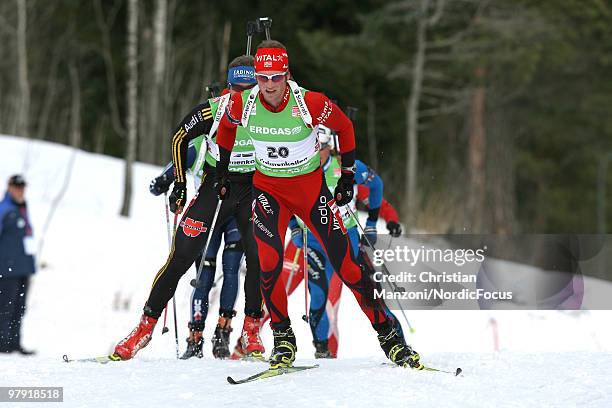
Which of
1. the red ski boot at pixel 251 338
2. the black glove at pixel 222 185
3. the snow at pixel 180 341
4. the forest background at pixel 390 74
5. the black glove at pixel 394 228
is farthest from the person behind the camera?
the forest background at pixel 390 74

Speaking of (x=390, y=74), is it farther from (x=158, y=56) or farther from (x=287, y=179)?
(x=287, y=179)

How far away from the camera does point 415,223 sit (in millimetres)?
17609

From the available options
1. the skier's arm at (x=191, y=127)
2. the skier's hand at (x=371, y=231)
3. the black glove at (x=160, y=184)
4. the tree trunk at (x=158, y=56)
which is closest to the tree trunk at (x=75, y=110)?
the tree trunk at (x=158, y=56)

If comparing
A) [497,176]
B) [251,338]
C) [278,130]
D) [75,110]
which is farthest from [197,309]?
[497,176]

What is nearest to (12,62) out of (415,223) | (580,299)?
(415,223)

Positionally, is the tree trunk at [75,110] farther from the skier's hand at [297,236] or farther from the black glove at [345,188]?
the black glove at [345,188]

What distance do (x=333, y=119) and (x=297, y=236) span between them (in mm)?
2851

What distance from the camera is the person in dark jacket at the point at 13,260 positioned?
926cm

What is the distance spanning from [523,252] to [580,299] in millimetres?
2297

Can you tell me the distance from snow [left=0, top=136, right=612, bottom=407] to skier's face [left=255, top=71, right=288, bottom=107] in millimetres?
1620

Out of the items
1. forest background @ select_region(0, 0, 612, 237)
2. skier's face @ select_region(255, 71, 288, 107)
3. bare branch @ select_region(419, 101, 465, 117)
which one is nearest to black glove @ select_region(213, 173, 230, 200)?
skier's face @ select_region(255, 71, 288, 107)

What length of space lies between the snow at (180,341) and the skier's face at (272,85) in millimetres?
1620

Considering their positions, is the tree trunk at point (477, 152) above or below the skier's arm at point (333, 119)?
above

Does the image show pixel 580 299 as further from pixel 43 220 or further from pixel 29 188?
pixel 29 188
